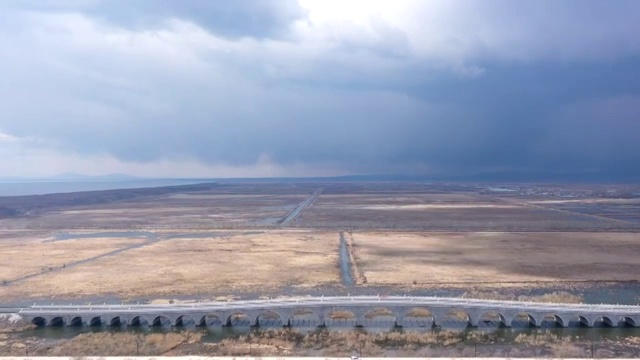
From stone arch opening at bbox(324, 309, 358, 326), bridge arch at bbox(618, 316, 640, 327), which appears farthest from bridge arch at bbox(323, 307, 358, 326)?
bridge arch at bbox(618, 316, 640, 327)

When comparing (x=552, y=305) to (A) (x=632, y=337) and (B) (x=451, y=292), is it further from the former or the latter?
(B) (x=451, y=292)

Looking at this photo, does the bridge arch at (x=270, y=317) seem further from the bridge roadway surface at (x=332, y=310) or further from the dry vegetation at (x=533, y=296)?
the dry vegetation at (x=533, y=296)

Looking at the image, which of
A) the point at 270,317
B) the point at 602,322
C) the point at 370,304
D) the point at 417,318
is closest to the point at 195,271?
the point at 270,317

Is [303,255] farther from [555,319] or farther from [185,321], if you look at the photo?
[555,319]

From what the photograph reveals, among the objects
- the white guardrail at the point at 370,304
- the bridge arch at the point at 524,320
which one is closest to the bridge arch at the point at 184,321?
the white guardrail at the point at 370,304

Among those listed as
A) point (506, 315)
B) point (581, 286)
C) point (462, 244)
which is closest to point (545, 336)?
point (506, 315)
